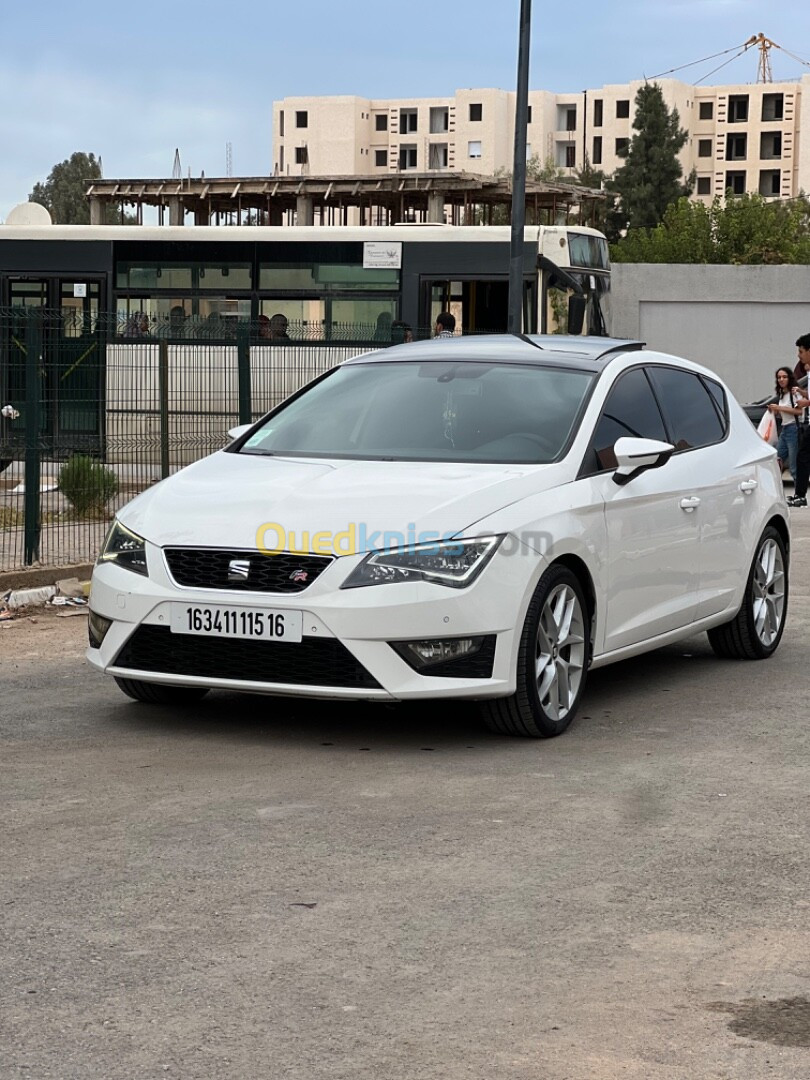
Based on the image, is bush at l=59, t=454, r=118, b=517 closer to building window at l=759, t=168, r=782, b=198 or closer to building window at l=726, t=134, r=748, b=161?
building window at l=759, t=168, r=782, b=198

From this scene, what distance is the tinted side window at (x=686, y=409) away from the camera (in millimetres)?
8484

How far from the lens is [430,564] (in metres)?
6.60

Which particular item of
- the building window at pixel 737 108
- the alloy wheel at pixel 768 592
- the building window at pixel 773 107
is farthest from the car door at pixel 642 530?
the building window at pixel 737 108

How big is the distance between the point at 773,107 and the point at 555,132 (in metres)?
17.7

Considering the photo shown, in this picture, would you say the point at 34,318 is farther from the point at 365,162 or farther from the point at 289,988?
the point at 365,162

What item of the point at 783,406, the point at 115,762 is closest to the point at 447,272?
the point at 783,406

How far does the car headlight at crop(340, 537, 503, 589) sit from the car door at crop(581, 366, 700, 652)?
915mm

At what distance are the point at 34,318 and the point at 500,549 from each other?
21.5 feet

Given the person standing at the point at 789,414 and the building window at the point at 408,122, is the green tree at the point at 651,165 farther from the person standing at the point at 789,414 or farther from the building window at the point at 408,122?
the person standing at the point at 789,414

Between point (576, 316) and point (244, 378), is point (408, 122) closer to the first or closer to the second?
Answer: point (576, 316)

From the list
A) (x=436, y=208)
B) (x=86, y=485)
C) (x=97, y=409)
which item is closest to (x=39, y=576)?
(x=86, y=485)

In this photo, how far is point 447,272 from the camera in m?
23.3

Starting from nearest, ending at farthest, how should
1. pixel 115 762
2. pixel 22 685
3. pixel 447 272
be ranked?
pixel 115 762, pixel 22 685, pixel 447 272

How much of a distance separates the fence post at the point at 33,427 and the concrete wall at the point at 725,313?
26.9 metres
